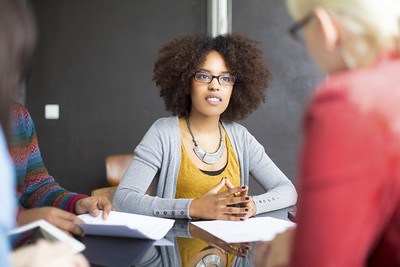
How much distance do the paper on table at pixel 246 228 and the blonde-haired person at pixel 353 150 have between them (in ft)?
2.34

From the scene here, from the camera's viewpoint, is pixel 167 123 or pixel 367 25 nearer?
pixel 367 25

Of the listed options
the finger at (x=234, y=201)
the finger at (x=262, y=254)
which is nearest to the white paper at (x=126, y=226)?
the finger at (x=234, y=201)

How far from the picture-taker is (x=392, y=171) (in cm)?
59

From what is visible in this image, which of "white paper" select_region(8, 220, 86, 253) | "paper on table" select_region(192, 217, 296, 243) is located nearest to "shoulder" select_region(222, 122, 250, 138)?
"paper on table" select_region(192, 217, 296, 243)

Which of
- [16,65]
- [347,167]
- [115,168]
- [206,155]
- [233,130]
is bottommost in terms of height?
[115,168]

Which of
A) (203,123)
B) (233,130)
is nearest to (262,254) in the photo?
(203,123)

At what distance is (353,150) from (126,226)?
791 millimetres

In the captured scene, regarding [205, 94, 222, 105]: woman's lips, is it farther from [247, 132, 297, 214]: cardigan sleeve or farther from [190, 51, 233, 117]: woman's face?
[247, 132, 297, 214]: cardigan sleeve

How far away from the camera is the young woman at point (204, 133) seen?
2031 mm

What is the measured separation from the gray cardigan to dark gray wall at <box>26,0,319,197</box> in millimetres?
1897

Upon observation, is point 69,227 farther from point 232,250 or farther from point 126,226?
point 232,250

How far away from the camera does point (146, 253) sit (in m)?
1.17

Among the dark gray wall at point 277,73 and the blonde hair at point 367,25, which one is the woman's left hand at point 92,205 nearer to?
the blonde hair at point 367,25

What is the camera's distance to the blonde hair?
64 cm
